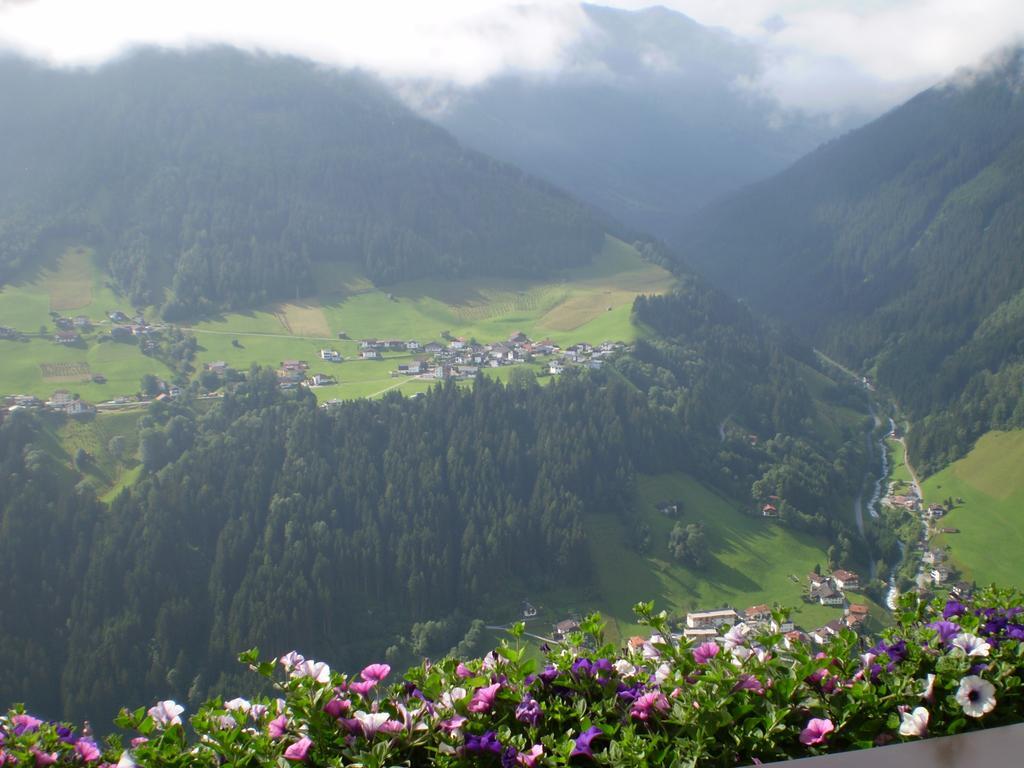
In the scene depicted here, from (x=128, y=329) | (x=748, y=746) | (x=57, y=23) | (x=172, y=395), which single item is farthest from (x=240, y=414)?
(x=57, y=23)

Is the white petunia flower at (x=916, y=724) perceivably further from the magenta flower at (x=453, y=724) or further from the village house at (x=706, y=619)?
the village house at (x=706, y=619)

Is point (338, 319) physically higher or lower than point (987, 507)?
higher

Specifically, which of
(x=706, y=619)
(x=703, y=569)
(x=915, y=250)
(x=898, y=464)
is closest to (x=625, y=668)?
(x=706, y=619)

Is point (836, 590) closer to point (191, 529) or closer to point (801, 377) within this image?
point (191, 529)

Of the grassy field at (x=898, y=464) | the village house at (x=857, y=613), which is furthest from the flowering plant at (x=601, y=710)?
the grassy field at (x=898, y=464)

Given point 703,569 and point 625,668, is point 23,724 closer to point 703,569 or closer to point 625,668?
point 625,668

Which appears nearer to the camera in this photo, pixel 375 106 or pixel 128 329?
pixel 128 329
